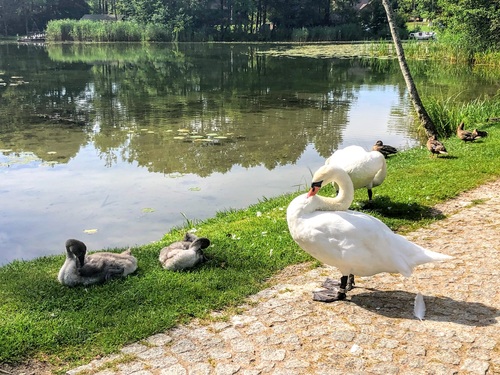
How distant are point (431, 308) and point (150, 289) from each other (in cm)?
295

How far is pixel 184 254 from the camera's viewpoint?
590 centimetres

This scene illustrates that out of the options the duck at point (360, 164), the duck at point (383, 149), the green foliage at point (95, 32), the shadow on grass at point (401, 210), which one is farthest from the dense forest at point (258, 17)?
the duck at point (360, 164)

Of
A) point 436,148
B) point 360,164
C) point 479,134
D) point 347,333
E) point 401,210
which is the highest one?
point 360,164

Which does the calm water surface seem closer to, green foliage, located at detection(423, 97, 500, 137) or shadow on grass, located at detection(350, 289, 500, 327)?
green foliage, located at detection(423, 97, 500, 137)

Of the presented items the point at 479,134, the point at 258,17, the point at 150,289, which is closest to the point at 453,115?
the point at 479,134

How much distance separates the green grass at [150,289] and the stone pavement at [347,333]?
22 centimetres

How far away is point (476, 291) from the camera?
533 cm

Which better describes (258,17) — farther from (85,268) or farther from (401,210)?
(85,268)

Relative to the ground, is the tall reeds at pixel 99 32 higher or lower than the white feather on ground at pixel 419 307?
higher

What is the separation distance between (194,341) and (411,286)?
2501 mm

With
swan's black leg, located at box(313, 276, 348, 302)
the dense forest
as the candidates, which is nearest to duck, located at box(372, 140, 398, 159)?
swan's black leg, located at box(313, 276, 348, 302)

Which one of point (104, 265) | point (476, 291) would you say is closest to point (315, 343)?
point (476, 291)

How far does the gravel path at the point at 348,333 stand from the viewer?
417 centimetres

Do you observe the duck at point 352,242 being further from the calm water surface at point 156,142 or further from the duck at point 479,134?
the duck at point 479,134
